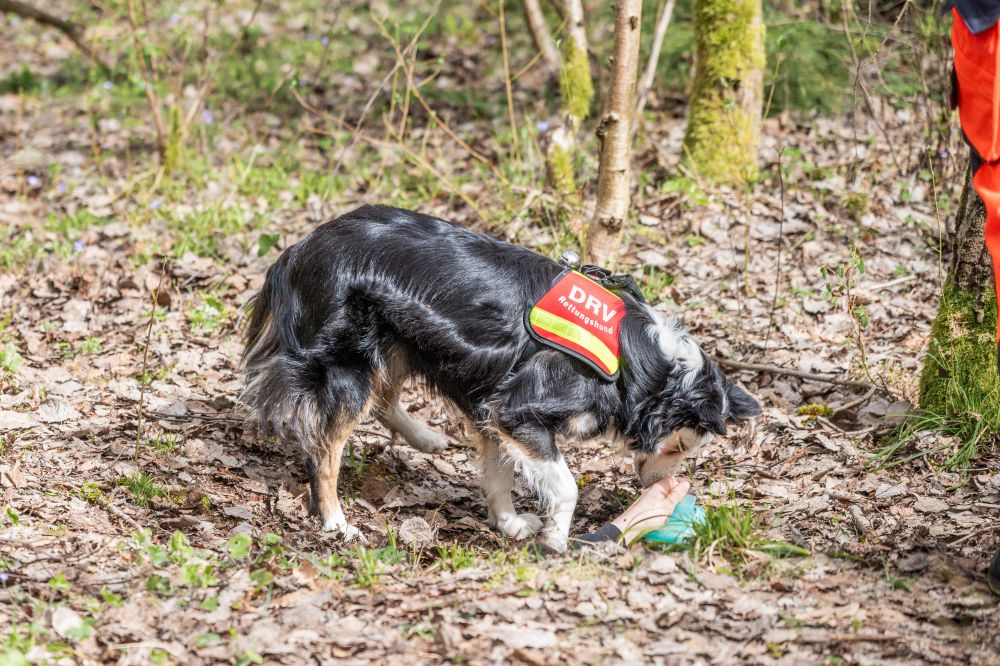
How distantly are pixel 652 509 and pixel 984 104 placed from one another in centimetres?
182

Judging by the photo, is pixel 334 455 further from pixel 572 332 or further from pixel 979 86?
pixel 979 86

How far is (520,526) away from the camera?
164 inches

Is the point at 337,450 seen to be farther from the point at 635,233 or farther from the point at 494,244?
the point at 635,233

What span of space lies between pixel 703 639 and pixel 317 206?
4.47 m

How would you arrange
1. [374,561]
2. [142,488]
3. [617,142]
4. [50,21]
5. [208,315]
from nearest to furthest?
[374,561] < [142,488] < [617,142] < [208,315] < [50,21]

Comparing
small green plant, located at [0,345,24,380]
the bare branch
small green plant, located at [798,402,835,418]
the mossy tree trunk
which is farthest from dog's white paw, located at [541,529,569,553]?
the bare branch

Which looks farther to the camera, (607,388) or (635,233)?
(635,233)

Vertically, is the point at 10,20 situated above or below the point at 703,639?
above

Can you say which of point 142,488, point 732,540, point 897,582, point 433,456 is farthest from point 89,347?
point 897,582

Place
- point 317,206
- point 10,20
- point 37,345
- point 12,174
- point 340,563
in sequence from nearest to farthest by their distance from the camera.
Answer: point 340,563 < point 37,345 < point 317,206 < point 12,174 < point 10,20

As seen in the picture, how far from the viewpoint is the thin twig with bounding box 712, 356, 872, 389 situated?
4750 millimetres

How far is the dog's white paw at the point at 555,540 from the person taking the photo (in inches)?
149

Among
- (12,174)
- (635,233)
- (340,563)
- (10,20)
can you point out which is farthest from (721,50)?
(10,20)

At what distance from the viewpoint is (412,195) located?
6.78 metres
